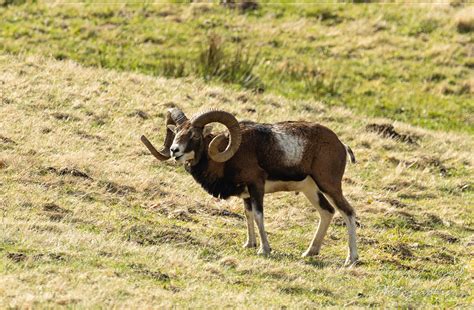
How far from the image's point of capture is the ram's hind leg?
49.8 feet

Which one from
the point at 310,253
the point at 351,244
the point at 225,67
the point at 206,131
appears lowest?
the point at 225,67

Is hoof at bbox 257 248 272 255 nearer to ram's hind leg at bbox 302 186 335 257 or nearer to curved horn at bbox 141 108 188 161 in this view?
ram's hind leg at bbox 302 186 335 257

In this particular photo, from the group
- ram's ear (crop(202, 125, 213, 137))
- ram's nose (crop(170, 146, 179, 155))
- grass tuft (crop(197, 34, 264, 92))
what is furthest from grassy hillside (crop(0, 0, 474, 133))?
ram's nose (crop(170, 146, 179, 155))

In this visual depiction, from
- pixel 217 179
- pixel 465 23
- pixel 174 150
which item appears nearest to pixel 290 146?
pixel 217 179

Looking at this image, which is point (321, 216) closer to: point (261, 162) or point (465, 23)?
point (261, 162)

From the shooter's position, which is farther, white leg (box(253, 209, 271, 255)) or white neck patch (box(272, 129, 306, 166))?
white neck patch (box(272, 129, 306, 166))

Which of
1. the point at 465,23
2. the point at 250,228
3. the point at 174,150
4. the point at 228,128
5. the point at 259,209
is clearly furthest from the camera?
the point at 465,23

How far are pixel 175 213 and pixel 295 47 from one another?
1718 centimetres

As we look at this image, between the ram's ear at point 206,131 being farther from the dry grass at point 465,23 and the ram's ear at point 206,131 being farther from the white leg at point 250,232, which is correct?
the dry grass at point 465,23

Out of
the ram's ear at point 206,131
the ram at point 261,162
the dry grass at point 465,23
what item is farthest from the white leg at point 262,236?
the dry grass at point 465,23

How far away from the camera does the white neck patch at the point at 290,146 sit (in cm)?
1487

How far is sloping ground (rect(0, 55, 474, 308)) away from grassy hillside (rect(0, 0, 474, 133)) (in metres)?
2.67

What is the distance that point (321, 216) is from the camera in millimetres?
15352

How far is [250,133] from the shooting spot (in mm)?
15031
